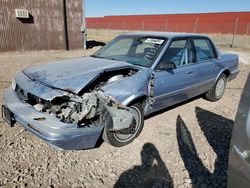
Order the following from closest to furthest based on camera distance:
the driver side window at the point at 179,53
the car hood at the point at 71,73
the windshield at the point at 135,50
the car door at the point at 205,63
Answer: the car hood at the point at 71,73
the windshield at the point at 135,50
the driver side window at the point at 179,53
the car door at the point at 205,63

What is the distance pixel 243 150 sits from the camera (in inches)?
70.9

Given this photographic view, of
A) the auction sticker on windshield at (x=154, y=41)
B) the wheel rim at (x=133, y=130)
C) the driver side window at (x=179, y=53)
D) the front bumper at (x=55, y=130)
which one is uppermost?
the auction sticker on windshield at (x=154, y=41)

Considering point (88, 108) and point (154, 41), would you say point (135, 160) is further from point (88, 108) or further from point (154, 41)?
point (154, 41)

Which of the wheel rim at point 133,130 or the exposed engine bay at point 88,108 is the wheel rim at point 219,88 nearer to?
the wheel rim at point 133,130

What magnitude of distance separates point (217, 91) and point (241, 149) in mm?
4180

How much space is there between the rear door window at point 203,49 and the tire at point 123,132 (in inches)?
79.2

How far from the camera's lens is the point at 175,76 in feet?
13.9

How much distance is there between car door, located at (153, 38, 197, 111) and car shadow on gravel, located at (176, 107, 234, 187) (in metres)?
0.54

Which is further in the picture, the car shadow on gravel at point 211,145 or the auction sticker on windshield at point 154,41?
the auction sticker on windshield at point 154,41

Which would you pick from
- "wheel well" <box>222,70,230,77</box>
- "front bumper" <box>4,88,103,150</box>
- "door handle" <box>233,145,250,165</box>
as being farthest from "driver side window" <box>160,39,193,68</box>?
"door handle" <box>233,145,250,165</box>

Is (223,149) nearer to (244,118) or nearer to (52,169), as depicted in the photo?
(244,118)

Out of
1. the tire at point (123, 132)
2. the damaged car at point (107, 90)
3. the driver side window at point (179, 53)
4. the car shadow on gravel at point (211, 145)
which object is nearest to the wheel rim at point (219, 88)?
the car shadow on gravel at point (211, 145)

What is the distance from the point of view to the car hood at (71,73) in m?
3.15

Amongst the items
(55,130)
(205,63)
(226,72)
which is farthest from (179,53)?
(55,130)
